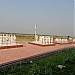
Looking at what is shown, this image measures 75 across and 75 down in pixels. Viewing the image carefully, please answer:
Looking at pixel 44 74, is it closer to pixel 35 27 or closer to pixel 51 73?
pixel 51 73

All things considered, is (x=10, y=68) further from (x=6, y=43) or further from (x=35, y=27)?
(x=35, y=27)

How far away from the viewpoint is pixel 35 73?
23.4 ft

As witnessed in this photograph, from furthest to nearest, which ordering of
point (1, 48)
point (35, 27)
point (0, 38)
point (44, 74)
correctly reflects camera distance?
point (35, 27) < point (0, 38) < point (1, 48) < point (44, 74)

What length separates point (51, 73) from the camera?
7.26 metres

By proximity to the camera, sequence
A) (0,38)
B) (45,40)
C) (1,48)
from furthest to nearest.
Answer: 1. (45,40)
2. (0,38)
3. (1,48)

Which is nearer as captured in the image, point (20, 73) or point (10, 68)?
point (20, 73)

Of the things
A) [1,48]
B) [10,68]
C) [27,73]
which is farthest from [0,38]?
[27,73]

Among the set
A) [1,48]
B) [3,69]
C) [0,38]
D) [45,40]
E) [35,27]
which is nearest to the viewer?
[3,69]

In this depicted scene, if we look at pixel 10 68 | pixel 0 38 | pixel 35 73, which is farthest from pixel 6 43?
pixel 35 73

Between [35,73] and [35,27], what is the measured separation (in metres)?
25.5

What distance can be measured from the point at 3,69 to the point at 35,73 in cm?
147

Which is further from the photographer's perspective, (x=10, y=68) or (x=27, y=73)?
(x=10, y=68)

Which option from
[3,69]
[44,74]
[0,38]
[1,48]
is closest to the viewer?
[44,74]

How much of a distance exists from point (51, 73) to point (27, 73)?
759 mm
